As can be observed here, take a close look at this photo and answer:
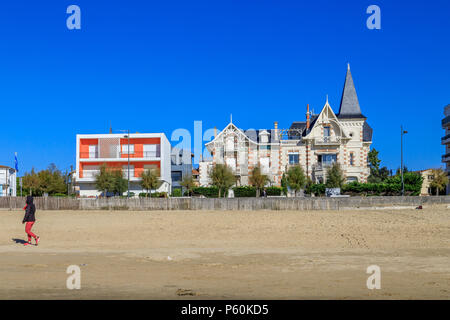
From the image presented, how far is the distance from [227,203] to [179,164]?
41.1 metres

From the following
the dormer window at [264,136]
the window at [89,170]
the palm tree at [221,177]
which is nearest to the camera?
the palm tree at [221,177]

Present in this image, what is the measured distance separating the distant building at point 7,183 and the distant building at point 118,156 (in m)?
16.6

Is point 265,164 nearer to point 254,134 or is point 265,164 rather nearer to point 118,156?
point 254,134

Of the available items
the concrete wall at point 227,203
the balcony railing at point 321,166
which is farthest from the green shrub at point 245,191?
the concrete wall at point 227,203

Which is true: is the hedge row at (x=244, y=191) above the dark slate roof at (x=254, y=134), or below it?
below

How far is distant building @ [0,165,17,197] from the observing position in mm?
70000

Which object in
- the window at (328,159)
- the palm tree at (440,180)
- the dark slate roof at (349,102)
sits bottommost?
the palm tree at (440,180)

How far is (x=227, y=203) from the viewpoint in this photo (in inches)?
1471

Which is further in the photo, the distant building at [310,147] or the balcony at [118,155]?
the balcony at [118,155]

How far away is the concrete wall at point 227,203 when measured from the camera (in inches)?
1447

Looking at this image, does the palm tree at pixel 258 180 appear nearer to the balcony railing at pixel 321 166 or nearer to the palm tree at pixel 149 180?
the balcony railing at pixel 321 166

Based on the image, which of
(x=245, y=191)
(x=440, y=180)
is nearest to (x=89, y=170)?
(x=245, y=191)
